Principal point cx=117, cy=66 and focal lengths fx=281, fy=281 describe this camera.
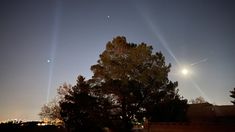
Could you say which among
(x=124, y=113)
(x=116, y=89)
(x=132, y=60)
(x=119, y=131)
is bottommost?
(x=119, y=131)

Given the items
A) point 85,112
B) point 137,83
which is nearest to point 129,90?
point 137,83

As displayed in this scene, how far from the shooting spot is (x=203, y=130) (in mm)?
26703

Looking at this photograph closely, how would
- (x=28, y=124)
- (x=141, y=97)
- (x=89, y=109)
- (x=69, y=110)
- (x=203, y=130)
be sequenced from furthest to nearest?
1. (x=69, y=110)
2. (x=89, y=109)
3. (x=141, y=97)
4. (x=28, y=124)
5. (x=203, y=130)

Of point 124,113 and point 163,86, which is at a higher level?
point 163,86

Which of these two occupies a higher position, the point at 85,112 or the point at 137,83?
the point at 137,83

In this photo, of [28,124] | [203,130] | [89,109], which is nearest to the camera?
[203,130]

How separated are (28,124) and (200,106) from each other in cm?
2850

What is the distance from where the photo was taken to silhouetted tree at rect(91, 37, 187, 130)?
3369 cm

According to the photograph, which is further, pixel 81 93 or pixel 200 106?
pixel 200 106

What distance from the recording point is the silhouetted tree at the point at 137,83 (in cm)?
3369

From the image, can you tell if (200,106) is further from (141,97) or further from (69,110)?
(69,110)

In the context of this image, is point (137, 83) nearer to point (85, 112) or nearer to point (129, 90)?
point (129, 90)

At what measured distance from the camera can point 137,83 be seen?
33531 millimetres

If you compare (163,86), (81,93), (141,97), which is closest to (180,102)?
(163,86)
